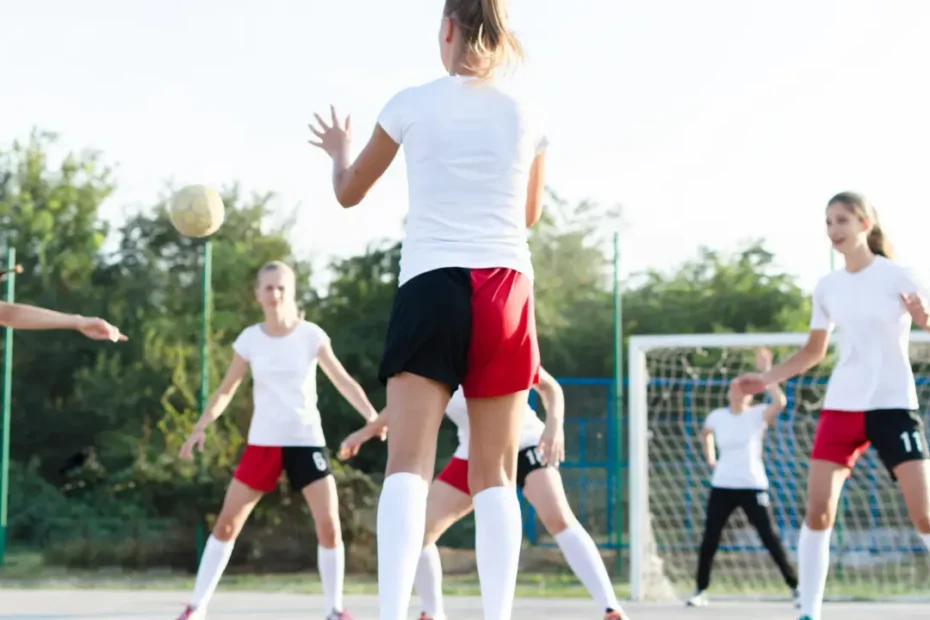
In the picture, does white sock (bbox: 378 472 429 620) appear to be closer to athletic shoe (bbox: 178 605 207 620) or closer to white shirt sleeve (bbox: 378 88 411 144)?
white shirt sleeve (bbox: 378 88 411 144)

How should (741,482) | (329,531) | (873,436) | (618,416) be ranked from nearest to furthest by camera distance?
1. (873,436)
2. (329,531)
3. (741,482)
4. (618,416)

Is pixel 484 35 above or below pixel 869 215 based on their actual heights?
above

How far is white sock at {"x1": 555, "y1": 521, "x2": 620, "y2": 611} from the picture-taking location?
19.6 feet

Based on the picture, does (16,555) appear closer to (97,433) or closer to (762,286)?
(97,433)

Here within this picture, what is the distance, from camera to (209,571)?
268 inches

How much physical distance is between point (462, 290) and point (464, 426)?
2.51m

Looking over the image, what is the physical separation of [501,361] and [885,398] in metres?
2.85

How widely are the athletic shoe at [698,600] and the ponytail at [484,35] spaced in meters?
6.16

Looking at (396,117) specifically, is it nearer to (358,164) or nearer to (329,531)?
(358,164)

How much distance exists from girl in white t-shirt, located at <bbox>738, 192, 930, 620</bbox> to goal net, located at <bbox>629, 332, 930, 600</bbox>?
5223 mm

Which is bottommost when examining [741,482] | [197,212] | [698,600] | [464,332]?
[698,600]

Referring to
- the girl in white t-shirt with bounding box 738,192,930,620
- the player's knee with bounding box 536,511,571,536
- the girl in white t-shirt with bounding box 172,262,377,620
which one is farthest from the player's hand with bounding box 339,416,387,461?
the girl in white t-shirt with bounding box 738,192,930,620

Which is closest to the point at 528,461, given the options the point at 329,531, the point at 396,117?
the point at 329,531

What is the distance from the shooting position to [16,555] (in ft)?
40.5
